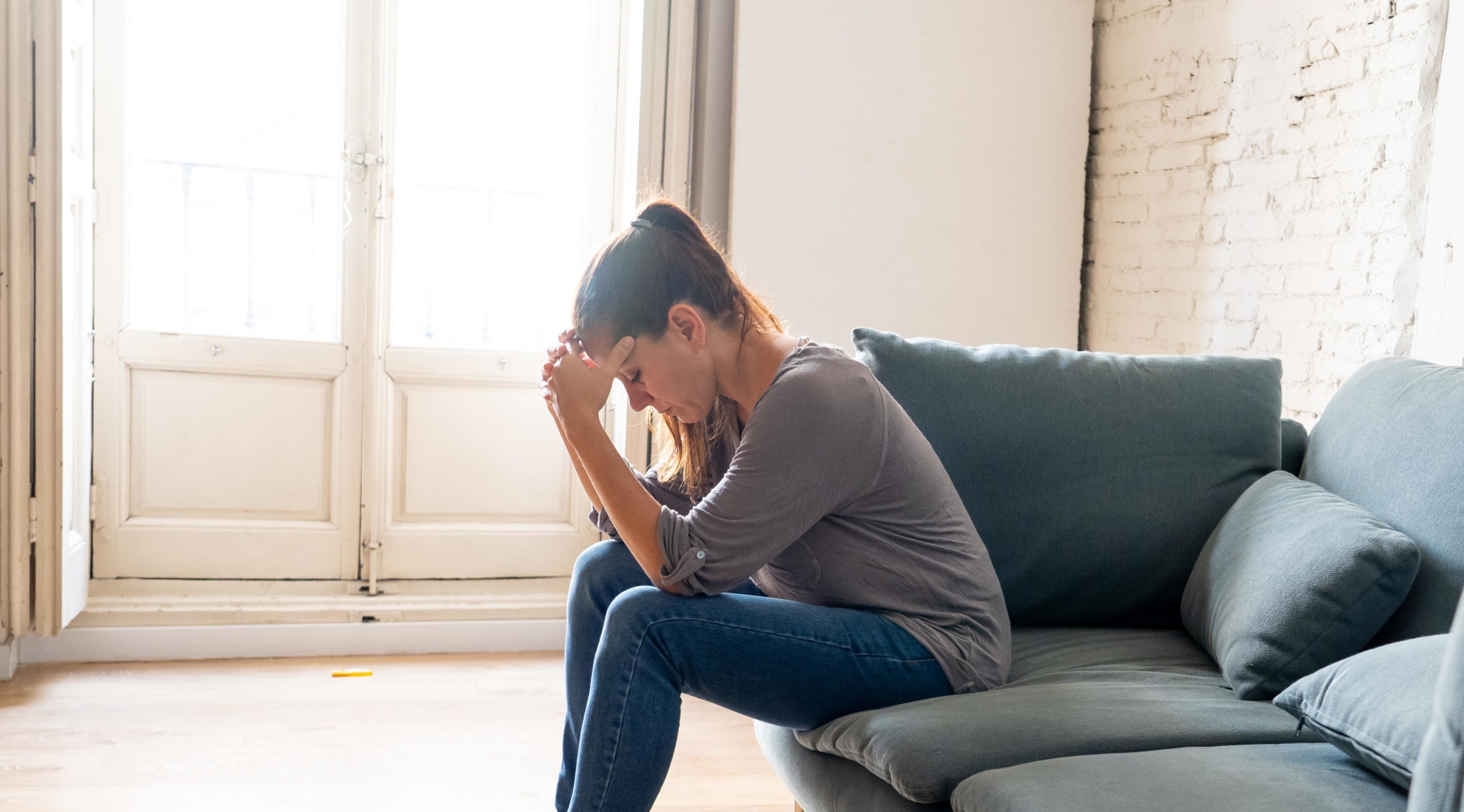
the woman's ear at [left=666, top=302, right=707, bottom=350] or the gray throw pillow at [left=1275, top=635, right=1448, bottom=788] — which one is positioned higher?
the woman's ear at [left=666, top=302, right=707, bottom=350]

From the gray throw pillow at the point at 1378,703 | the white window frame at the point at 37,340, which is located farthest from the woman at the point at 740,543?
the white window frame at the point at 37,340

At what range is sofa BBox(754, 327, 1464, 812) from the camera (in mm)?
1147

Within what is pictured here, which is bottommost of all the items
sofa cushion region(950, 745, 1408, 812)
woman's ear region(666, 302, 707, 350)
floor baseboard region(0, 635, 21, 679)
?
floor baseboard region(0, 635, 21, 679)

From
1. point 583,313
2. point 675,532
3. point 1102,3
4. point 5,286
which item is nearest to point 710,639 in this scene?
point 675,532

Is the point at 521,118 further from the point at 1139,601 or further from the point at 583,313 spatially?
the point at 1139,601

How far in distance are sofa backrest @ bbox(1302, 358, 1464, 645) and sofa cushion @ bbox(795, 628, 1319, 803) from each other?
269 mm

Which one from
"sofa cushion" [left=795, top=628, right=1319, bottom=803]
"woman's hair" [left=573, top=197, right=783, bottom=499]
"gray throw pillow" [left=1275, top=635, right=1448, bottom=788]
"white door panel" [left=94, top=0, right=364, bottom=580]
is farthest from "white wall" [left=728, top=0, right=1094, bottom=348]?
"gray throw pillow" [left=1275, top=635, right=1448, bottom=788]

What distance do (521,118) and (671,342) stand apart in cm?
196

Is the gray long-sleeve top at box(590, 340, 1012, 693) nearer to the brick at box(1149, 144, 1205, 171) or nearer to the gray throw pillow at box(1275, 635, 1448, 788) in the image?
the gray throw pillow at box(1275, 635, 1448, 788)

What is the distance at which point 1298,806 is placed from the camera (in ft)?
3.39

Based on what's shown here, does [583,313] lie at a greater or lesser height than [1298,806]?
greater

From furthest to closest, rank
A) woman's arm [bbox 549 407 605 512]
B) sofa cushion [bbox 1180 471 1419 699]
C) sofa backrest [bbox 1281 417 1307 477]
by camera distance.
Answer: sofa backrest [bbox 1281 417 1307 477] → woman's arm [bbox 549 407 605 512] → sofa cushion [bbox 1180 471 1419 699]

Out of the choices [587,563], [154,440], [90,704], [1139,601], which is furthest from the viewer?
[154,440]

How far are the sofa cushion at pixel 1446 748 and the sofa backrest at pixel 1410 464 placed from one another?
2.68ft
